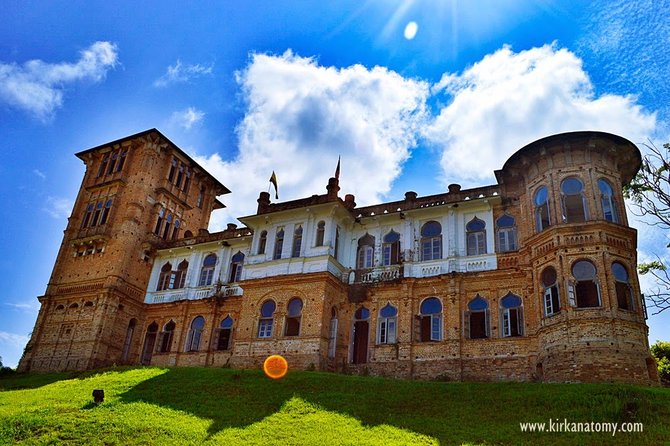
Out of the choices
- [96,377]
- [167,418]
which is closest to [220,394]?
[167,418]

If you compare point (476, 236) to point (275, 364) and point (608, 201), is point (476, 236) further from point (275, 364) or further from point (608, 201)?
point (275, 364)

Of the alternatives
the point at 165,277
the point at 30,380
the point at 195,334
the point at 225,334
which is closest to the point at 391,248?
the point at 225,334

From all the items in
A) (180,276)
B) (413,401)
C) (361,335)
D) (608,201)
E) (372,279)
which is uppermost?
(608,201)

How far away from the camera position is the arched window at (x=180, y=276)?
34688 mm

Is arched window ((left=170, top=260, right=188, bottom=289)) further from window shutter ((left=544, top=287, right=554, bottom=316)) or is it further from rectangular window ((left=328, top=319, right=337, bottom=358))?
window shutter ((left=544, top=287, right=554, bottom=316))

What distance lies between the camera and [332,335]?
2706 centimetres

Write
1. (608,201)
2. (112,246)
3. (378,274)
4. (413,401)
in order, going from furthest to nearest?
(112,246) < (378,274) < (608,201) < (413,401)

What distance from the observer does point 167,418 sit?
16609mm

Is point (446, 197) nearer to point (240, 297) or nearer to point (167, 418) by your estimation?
point (240, 297)

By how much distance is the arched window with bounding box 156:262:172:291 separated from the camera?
35.4 meters

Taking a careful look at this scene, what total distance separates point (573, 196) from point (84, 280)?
96.2 ft

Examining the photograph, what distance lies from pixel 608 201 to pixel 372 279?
11.6m

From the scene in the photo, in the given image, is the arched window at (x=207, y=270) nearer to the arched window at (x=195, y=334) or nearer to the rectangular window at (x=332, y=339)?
the arched window at (x=195, y=334)

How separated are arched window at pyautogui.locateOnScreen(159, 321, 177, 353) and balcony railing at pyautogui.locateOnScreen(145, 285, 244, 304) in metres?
1.61
